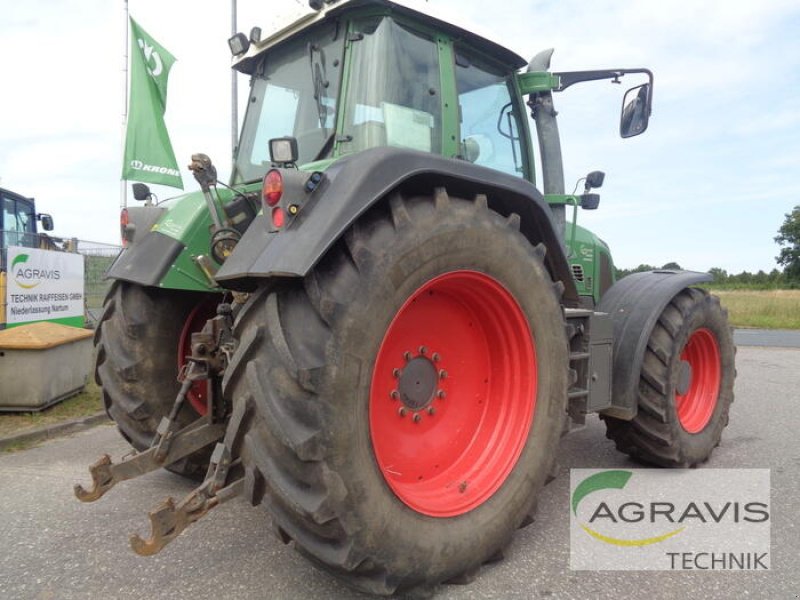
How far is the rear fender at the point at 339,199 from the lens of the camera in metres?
1.92

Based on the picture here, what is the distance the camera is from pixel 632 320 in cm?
348

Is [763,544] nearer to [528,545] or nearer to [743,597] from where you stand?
[743,597]

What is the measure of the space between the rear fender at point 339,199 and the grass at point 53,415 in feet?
Result: 11.3

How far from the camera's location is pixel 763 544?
2.68m

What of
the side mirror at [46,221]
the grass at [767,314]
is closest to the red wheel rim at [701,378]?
the side mirror at [46,221]

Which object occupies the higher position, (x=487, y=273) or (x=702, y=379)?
(x=487, y=273)

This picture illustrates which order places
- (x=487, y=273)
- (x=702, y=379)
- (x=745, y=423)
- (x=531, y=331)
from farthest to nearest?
(x=745, y=423) < (x=702, y=379) < (x=531, y=331) < (x=487, y=273)

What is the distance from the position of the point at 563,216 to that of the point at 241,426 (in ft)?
8.33

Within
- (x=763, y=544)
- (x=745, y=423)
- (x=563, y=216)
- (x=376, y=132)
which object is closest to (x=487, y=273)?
(x=376, y=132)

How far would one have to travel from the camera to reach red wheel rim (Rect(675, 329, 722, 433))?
393 centimetres

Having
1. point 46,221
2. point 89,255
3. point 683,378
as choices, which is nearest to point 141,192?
point 683,378

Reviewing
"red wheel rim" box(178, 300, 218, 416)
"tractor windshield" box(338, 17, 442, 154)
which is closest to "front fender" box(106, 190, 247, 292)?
"red wheel rim" box(178, 300, 218, 416)

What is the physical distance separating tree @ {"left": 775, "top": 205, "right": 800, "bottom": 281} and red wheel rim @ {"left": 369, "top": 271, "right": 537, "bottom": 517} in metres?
64.9

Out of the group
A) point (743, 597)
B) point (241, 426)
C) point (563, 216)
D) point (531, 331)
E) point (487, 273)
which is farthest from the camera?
point (563, 216)
